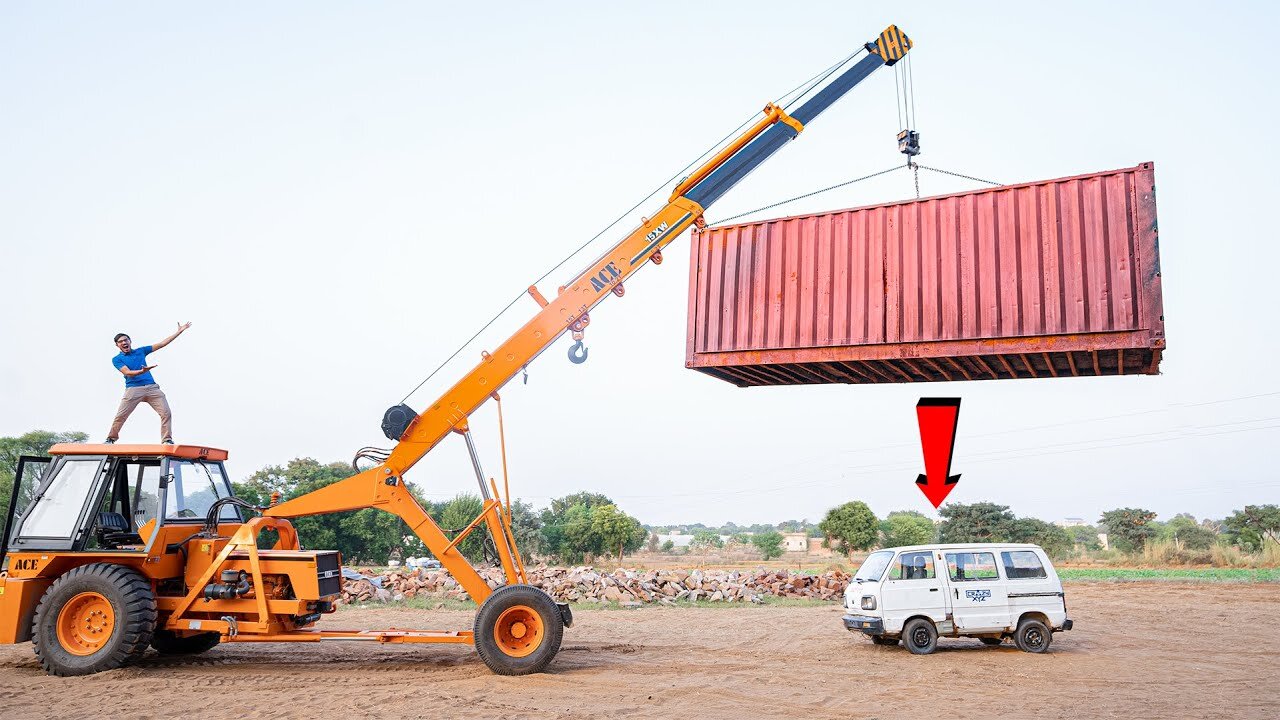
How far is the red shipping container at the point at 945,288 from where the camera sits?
35.0 ft

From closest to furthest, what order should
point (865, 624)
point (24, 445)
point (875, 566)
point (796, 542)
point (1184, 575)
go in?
point (865, 624) → point (875, 566) → point (1184, 575) → point (24, 445) → point (796, 542)

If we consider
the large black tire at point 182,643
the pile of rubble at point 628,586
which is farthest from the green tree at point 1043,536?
the large black tire at point 182,643

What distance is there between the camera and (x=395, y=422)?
416 inches

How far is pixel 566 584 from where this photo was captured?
2078 centimetres

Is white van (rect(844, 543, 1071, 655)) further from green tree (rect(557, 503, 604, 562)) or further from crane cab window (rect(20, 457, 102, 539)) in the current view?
green tree (rect(557, 503, 604, 562))

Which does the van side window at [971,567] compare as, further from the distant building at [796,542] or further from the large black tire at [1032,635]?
the distant building at [796,542]

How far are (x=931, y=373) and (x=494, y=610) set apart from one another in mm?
7192

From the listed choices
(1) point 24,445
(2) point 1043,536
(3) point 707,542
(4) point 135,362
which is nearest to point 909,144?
(4) point 135,362


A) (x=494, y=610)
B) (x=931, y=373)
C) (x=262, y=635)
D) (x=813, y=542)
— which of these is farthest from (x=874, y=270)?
(x=813, y=542)

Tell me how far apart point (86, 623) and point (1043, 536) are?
4040cm

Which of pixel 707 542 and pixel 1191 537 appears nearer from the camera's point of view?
pixel 1191 537

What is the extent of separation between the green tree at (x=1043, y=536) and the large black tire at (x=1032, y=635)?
3058cm

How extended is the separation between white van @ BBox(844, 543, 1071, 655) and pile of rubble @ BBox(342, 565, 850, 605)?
349 inches

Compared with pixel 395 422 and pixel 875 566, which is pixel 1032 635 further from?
pixel 395 422
